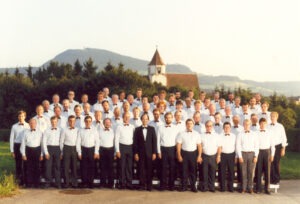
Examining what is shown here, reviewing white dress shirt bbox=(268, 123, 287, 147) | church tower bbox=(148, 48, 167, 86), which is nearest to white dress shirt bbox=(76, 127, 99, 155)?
white dress shirt bbox=(268, 123, 287, 147)

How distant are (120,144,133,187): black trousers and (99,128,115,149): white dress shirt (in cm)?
30

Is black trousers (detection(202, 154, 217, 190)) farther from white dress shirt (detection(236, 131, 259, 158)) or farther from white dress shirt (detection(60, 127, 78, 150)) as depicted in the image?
white dress shirt (detection(60, 127, 78, 150))

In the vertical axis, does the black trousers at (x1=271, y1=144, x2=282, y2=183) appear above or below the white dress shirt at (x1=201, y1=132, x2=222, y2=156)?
below

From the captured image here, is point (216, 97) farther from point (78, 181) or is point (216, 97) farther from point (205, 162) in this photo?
point (78, 181)

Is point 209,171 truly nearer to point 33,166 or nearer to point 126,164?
point 126,164

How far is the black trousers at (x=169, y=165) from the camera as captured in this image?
11836 millimetres

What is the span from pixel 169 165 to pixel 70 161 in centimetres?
261

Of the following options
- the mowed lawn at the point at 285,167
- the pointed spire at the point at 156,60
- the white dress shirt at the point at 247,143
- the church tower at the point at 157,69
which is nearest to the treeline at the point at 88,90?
the mowed lawn at the point at 285,167

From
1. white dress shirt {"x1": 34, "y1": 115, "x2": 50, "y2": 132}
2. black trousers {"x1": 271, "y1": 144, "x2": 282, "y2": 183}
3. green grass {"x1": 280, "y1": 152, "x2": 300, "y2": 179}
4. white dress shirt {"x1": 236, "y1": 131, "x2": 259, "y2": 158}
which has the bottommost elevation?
green grass {"x1": 280, "y1": 152, "x2": 300, "y2": 179}

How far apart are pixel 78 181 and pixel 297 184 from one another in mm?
6334

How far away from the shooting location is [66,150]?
1202 cm

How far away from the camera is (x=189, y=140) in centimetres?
1160

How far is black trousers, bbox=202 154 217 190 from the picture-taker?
1164cm

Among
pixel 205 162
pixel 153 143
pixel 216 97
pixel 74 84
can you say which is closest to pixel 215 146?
pixel 205 162
